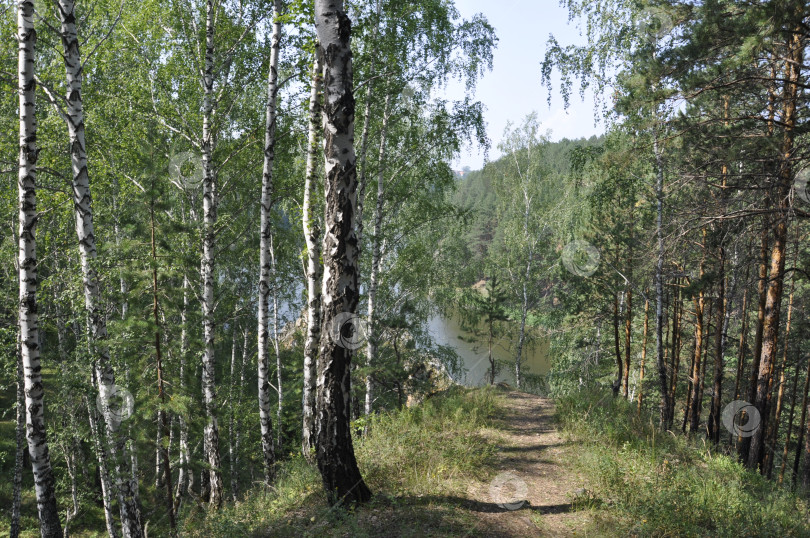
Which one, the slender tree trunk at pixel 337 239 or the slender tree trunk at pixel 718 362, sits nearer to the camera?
the slender tree trunk at pixel 337 239

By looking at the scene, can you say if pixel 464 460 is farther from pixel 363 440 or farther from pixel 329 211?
pixel 329 211

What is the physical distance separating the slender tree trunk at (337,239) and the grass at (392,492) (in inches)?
17.1

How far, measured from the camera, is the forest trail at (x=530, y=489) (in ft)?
14.4

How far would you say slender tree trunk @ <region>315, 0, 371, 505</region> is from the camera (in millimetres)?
4102

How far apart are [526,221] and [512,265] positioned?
8.07 ft

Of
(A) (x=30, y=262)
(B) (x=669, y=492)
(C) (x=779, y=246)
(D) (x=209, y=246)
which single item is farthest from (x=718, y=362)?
(A) (x=30, y=262)

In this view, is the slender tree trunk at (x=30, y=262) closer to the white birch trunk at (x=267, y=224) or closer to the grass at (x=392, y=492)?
the grass at (x=392, y=492)

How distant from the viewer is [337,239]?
4207 mm

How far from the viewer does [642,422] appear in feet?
26.6

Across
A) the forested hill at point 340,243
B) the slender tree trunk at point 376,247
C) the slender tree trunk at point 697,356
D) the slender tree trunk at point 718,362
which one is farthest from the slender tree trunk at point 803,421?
the slender tree trunk at point 376,247

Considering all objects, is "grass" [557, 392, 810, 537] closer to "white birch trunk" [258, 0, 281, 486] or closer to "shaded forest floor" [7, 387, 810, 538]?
"shaded forest floor" [7, 387, 810, 538]

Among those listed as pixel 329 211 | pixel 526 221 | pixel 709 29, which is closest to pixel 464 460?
pixel 329 211

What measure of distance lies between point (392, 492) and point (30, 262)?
4653mm

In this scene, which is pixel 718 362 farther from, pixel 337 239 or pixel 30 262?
pixel 30 262
